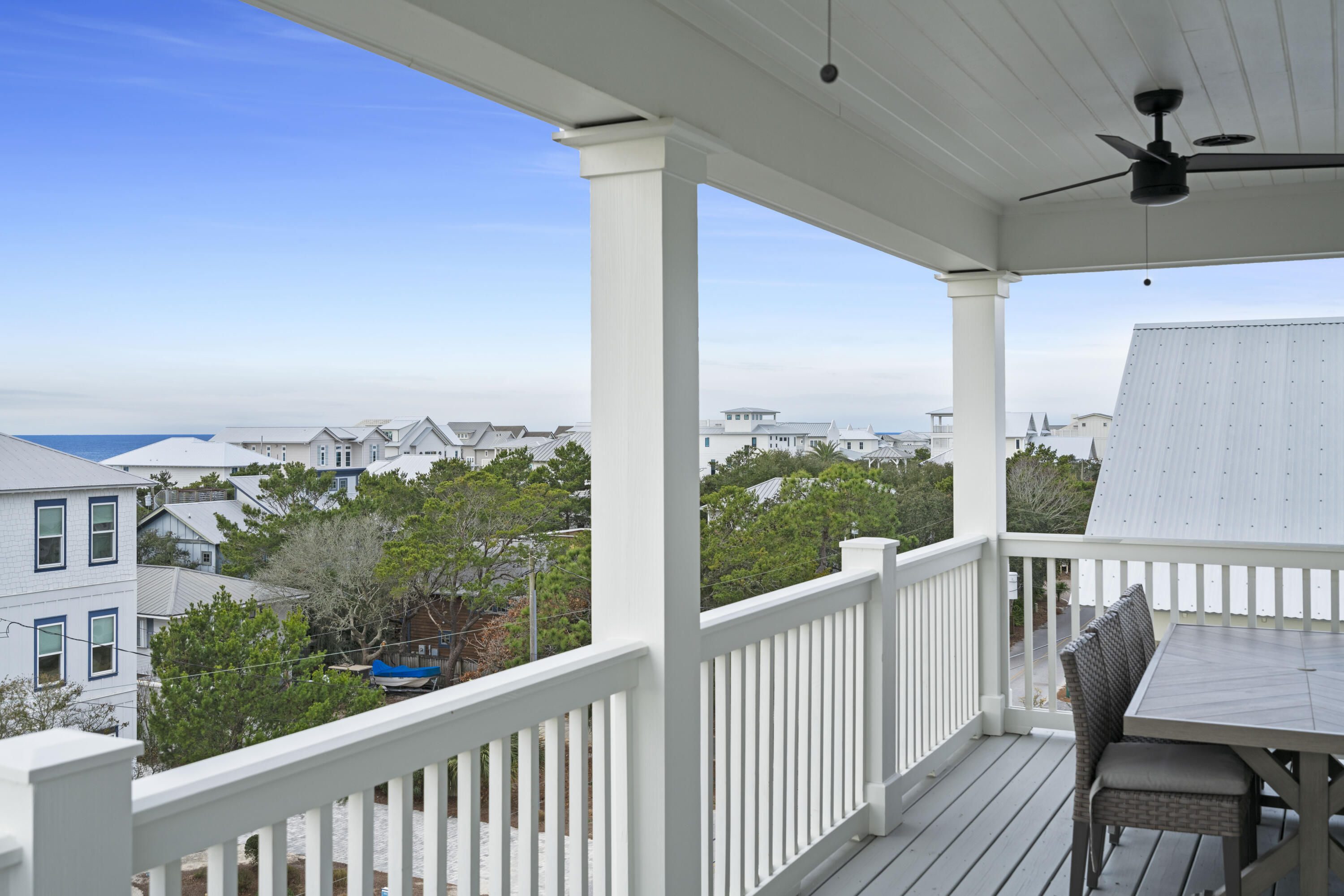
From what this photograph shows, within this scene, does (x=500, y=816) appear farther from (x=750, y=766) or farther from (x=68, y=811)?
(x=750, y=766)

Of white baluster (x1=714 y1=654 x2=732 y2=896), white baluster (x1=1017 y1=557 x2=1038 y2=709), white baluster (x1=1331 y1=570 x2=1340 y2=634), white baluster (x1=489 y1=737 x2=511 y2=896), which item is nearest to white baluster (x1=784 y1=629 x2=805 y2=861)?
white baluster (x1=714 y1=654 x2=732 y2=896)

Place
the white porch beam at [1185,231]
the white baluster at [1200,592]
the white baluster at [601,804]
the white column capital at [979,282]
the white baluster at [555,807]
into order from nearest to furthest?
the white baluster at [555,807] < the white baluster at [601,804] < the white porch beam at [1185,231] < the white baluster at [1200,592] < the white column capital at [979,282]

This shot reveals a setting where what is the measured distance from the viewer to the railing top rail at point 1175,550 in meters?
4.72

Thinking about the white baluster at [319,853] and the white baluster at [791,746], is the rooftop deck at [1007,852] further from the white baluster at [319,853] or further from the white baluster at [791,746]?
the white baluster at [319,853]

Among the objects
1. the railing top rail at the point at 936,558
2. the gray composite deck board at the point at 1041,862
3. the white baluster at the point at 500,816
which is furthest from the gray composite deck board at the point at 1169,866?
the white baluster at the point at 500,816

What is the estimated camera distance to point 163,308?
1876mm

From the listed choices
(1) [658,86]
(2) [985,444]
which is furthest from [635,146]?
(2) [985,444]

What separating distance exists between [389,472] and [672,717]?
0.98 meters

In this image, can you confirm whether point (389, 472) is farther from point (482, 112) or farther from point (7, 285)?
point (482, 112)

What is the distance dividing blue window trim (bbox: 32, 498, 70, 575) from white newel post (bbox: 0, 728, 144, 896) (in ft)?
0.59

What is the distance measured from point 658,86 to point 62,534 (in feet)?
5.58

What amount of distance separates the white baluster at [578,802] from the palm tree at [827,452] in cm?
274

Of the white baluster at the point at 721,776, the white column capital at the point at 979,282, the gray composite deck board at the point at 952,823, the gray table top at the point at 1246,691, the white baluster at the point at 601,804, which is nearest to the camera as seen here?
the white baluster at the point at 601,804

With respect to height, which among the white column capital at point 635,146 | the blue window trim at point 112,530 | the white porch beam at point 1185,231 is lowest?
the blue window trim at point 112,530
